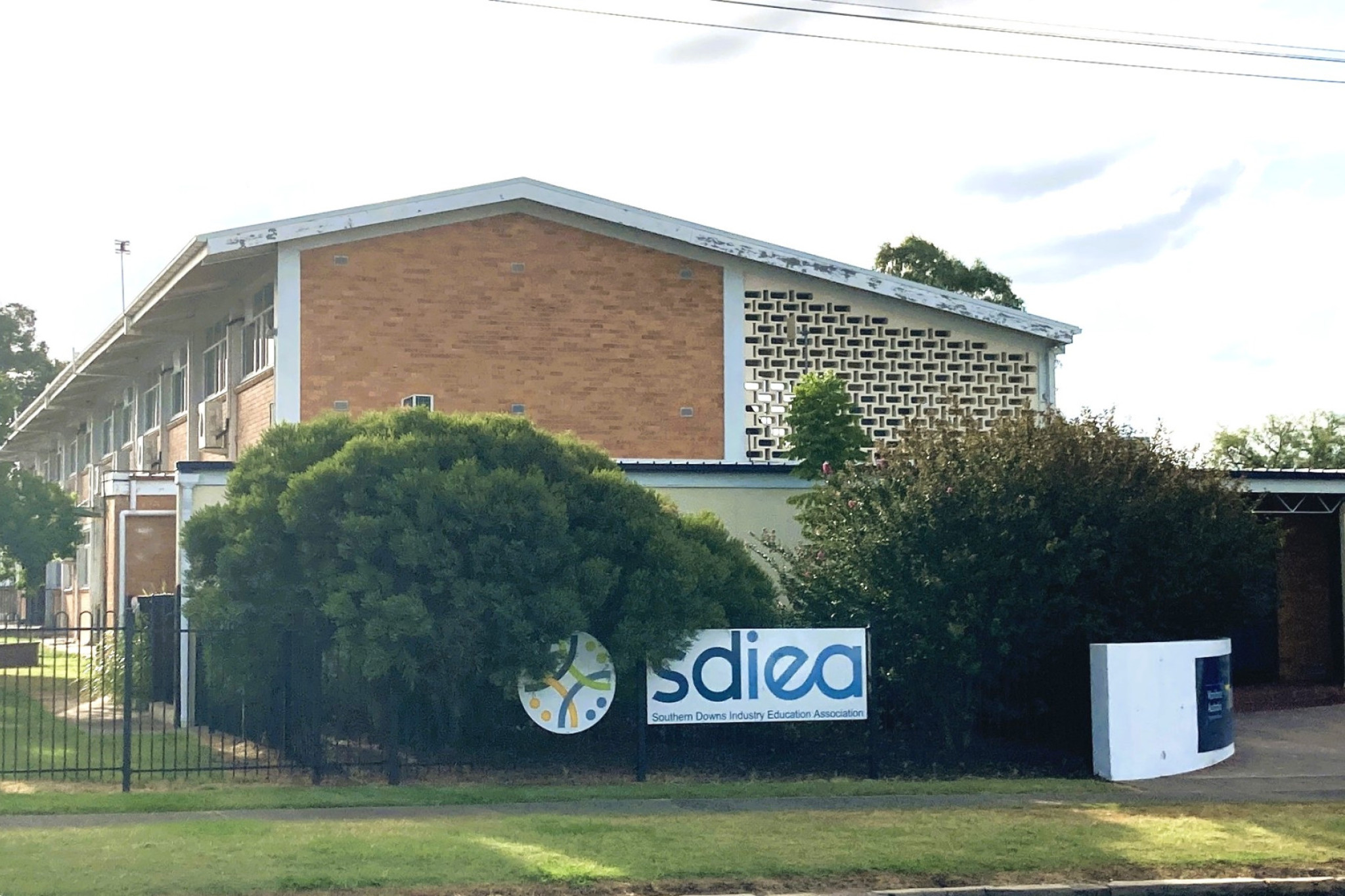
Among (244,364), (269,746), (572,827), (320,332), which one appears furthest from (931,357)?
(572,827)

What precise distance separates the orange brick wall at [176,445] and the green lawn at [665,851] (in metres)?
23.5

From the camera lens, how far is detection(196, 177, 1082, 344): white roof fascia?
992 inches

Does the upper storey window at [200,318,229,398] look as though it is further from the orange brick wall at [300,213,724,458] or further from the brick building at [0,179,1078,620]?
the orange brick wall at [300,213,724,458]

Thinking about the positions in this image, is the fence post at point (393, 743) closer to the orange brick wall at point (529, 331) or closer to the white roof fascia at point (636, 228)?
the orange brick wall at point (529, 331)

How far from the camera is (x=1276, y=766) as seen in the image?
17.5 meters

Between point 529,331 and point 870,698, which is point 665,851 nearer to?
point 870,698

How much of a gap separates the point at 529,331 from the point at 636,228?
8.35 ft

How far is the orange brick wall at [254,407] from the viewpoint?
26609 mm

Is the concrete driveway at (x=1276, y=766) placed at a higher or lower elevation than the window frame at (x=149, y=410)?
lower

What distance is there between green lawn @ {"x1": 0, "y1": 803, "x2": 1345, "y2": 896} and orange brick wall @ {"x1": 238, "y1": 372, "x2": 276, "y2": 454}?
14.1 meters

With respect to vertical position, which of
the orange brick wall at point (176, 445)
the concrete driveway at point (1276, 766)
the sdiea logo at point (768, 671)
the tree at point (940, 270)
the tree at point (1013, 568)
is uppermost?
the tree at point (940, 270)

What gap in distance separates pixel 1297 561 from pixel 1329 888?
1836 centimetres

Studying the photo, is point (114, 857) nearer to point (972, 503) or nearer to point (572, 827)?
point (572, 827)

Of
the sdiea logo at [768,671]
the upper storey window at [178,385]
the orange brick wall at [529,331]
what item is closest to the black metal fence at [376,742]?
the sdiea logo at [768,671]
